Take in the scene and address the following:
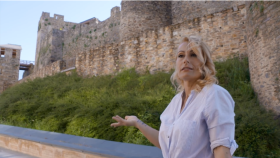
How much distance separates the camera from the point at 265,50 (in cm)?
529

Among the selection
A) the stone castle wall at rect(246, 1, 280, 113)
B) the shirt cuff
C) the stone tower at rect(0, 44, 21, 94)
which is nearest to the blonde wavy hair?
the shirt cuff

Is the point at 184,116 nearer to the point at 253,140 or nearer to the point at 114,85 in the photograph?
the point at 253,140

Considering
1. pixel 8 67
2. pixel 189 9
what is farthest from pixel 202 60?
pixel 8 67

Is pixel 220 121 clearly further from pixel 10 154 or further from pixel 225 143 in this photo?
pixel 10 154

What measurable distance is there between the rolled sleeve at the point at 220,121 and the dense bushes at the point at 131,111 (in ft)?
10.4

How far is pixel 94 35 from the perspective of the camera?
812 inches

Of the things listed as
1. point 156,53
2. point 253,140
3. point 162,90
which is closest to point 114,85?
point 156,53

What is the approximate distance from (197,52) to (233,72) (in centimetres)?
609

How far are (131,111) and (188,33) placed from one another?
16.8 feet

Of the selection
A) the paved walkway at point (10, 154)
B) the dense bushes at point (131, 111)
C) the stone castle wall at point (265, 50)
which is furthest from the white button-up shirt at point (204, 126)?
the stone castle wall at point (265, 50)

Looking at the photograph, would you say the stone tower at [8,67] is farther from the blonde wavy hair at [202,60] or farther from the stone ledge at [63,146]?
the blonde wavy hair at [202,60]

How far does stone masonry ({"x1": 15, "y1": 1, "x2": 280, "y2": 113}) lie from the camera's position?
5199mm

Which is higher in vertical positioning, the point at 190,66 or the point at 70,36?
the point at 70,36

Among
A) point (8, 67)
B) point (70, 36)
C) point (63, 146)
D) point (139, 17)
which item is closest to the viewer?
point (63, 146)
